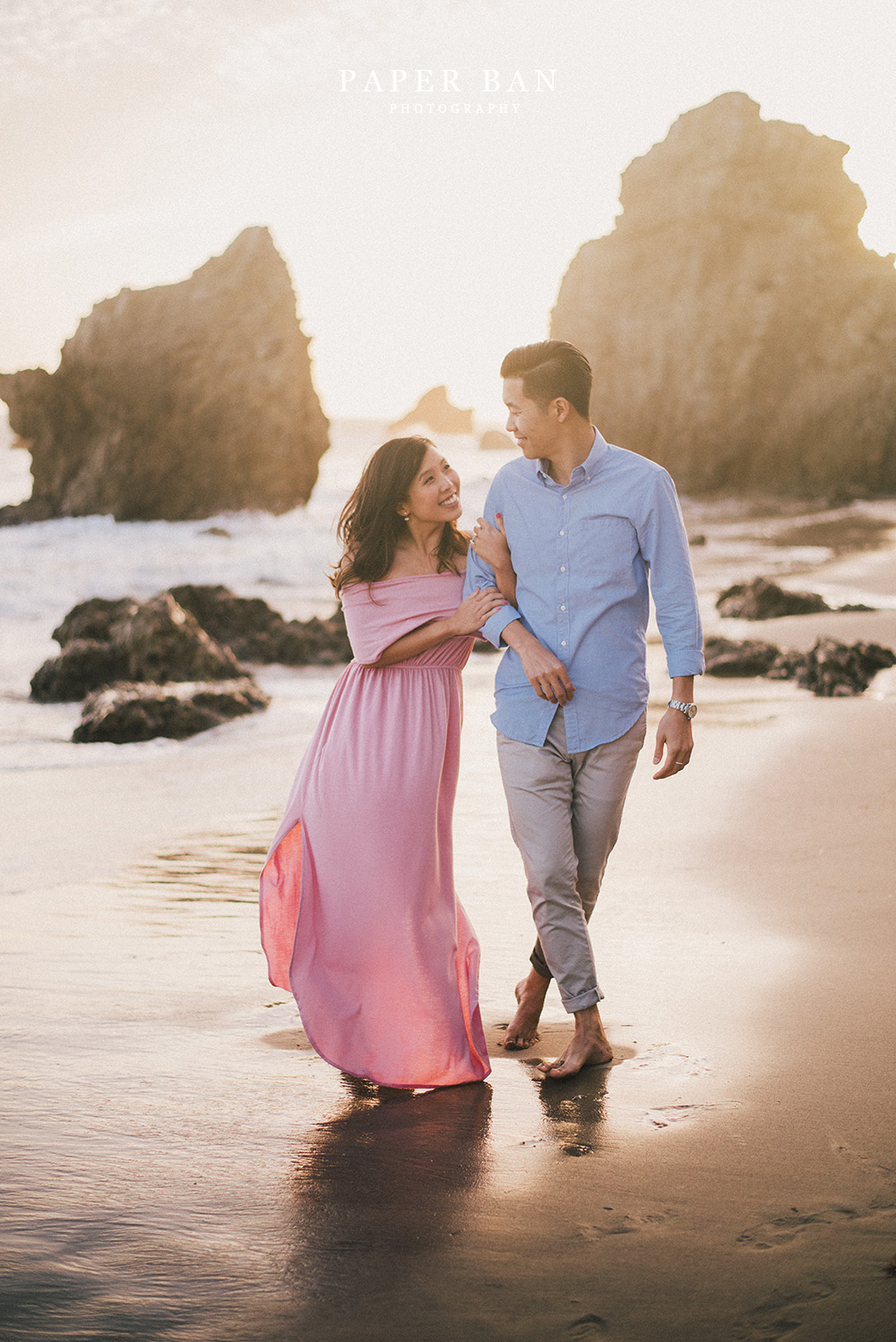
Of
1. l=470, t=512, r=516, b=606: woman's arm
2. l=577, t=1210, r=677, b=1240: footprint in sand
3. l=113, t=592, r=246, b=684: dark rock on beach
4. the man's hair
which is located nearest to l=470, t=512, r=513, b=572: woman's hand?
l=470, t=512, r=516, b=606: woman's arm

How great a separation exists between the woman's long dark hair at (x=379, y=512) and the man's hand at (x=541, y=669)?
0.38m

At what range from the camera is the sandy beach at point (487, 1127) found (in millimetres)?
1893

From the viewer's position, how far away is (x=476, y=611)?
297 cm

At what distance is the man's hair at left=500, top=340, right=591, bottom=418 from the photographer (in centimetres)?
298

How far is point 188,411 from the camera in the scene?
3891cm

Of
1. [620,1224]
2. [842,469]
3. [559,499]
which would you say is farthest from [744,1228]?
[842,469]

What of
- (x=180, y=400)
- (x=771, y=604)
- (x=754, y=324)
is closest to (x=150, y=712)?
(x=771, y=604)

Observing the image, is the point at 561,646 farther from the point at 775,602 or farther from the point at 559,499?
the point at 775,602

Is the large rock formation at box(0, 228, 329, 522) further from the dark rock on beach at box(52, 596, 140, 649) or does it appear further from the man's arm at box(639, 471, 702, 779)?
the man's arm at box(639, 471, 702, 779)

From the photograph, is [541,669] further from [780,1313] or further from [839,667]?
[839,667]

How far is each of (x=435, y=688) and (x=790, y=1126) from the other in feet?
4.16

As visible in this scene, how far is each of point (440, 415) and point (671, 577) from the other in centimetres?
12298

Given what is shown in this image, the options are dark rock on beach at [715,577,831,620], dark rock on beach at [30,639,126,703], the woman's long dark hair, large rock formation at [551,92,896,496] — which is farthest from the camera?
large rock formation at [551,92,896,496]

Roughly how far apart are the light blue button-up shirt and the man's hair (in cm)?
15
